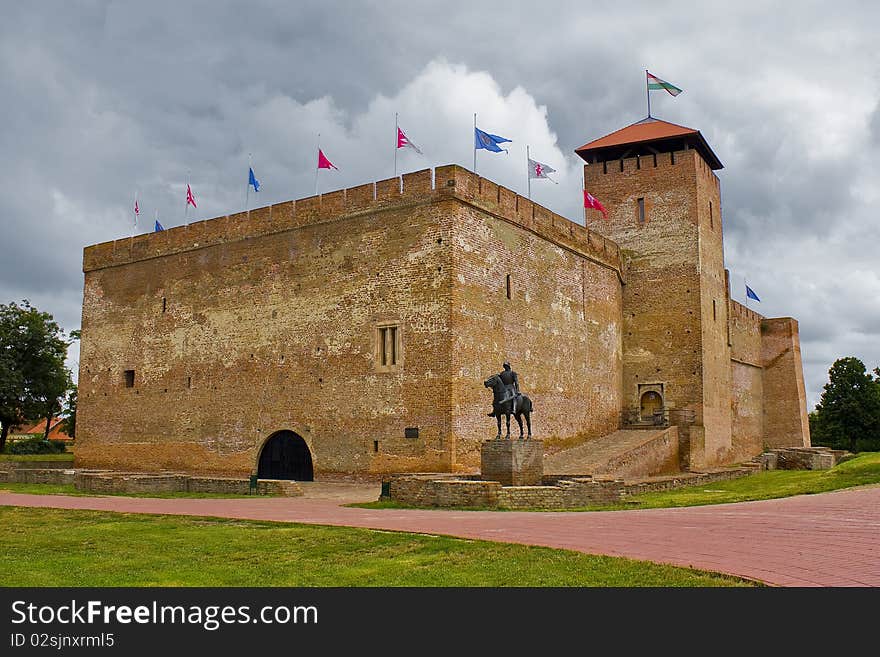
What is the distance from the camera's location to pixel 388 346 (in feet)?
74.4

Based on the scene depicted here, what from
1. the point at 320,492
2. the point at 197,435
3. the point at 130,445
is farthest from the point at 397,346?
the point at 130,445

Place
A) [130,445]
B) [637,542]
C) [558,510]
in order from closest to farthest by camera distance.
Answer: [637,542] < [558,510] < [130,445]

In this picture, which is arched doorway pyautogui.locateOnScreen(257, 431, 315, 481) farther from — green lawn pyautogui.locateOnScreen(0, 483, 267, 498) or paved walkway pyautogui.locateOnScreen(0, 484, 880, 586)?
paved walkway pyautogui.locateOnScreen(0, 484, 880, 586)

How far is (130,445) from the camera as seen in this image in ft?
94.0

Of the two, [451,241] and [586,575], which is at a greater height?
[451,241]

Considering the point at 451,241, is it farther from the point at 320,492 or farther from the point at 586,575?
the point at 586,575

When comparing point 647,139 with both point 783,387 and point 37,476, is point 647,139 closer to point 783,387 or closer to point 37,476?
point 783,387

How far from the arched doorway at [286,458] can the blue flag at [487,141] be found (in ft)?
32.4

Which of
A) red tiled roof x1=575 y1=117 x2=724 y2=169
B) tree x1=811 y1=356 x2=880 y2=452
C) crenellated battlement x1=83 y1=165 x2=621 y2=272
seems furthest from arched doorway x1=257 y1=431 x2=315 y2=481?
tree x1=811 y1=356 x2=880 y2=452

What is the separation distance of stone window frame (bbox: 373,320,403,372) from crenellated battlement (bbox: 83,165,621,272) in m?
3.36

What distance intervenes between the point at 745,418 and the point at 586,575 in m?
32.9

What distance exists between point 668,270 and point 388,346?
1302 centimetres

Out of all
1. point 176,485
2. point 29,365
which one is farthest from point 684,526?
point 29,365
